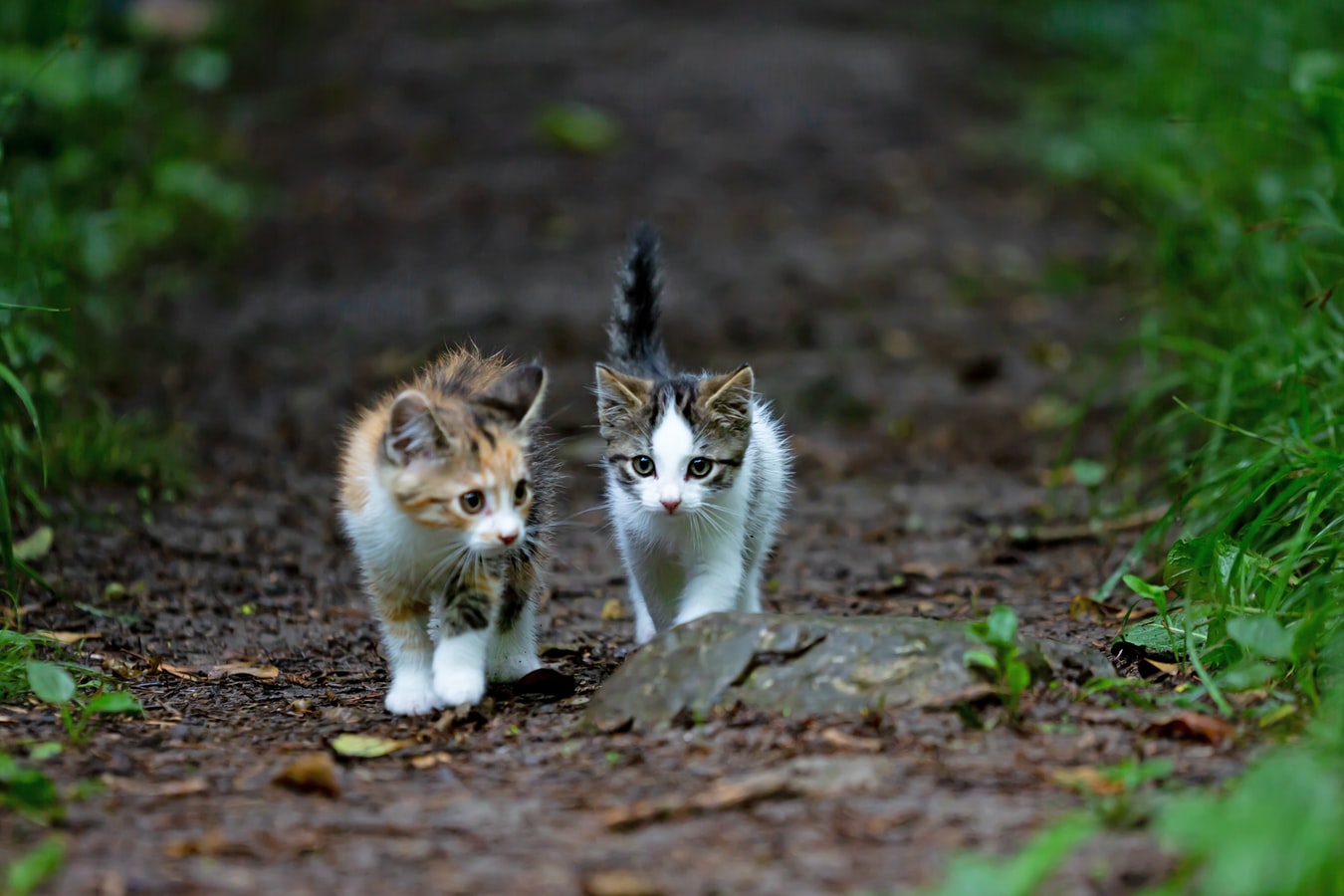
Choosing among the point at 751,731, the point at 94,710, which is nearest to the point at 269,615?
the point at 94,710

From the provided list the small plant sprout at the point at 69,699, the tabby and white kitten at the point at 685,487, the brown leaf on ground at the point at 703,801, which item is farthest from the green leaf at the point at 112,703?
the tabby and white kitten at the point at 685,487

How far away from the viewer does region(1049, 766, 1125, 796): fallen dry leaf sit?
3146 mm

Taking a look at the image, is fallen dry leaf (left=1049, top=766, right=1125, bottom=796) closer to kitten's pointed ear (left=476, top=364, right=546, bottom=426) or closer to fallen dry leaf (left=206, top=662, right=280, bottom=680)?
Answer: kitten's pointed ear (left=476, top=364, right=546, bottom=426)

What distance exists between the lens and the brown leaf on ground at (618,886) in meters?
2.74

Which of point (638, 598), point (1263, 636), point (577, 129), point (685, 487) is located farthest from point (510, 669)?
point (577, 129)

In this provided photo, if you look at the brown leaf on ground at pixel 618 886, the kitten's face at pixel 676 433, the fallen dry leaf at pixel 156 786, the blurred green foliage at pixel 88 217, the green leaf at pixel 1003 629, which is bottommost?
the brown leaf on ground at pixel 618 886

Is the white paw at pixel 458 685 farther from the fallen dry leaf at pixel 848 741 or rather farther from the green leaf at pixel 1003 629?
the green leaf at pixel 1003 629

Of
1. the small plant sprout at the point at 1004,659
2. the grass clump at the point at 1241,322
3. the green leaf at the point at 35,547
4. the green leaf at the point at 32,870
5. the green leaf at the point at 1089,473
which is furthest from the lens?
the green leaf at the point at 1089,473

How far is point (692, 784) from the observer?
3.34 meters

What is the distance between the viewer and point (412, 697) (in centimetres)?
411

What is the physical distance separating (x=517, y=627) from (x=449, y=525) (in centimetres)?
62

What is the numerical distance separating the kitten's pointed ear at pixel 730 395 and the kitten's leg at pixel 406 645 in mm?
1056

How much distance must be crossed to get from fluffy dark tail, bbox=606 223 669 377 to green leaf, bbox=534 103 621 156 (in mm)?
7541

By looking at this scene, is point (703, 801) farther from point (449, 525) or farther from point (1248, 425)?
point (1248, 425)
